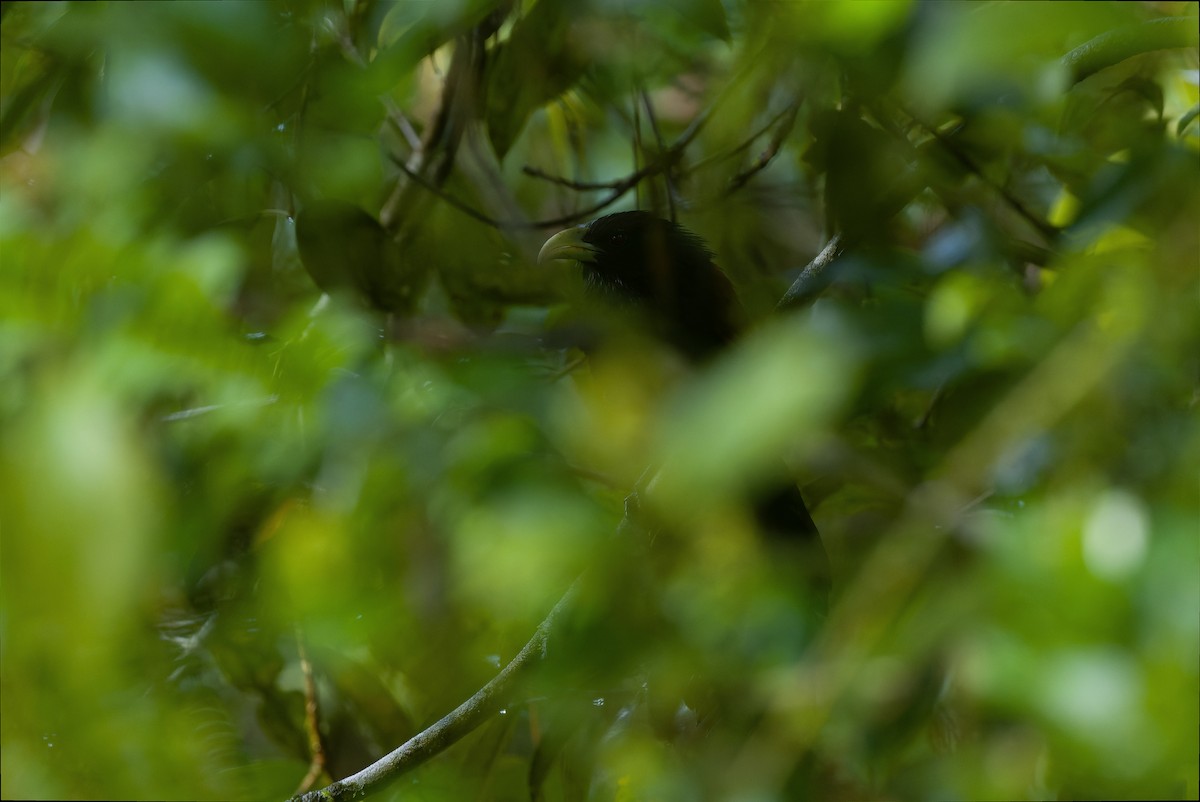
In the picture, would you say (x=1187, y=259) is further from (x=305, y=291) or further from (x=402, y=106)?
(x=402, y=106)

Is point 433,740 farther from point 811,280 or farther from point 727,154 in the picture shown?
point 727,154

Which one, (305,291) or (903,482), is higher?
(305,291)

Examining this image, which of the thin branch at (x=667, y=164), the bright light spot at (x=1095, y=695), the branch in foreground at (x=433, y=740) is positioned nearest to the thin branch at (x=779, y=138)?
the thin branch at (x=667, y=164)

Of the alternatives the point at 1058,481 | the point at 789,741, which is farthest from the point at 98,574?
the point at 1058,481

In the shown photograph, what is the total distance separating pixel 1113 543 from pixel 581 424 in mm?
1006

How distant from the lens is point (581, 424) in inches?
64.4

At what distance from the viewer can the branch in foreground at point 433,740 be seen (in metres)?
1.40

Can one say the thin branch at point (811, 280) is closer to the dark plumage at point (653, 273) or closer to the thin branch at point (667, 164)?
the thin branch at point (667, 164)

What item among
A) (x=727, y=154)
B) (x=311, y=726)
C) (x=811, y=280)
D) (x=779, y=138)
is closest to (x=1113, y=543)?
(x=811, y=280)

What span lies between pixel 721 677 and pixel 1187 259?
25.7 inches

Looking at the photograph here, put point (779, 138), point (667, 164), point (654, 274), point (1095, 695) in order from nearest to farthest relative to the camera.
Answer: point (1095, 695) → point (779, 138) → point (667, 164) → point (654, 274)

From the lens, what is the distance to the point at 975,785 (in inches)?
30.9

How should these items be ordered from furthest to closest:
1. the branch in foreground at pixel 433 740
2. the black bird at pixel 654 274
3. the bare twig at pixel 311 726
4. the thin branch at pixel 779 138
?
the black bird at pixel 654 274 < the thin branch at pixel 779 138 < the bare twig at pixel 311 726 < the branch in foreground at pixel 433 740

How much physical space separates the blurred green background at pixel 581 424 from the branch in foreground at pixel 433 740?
32mm
